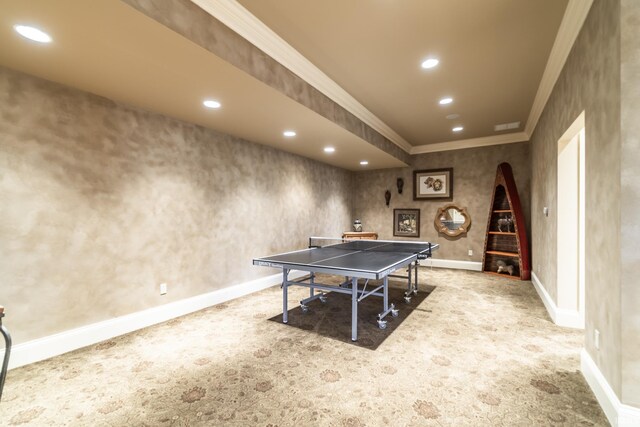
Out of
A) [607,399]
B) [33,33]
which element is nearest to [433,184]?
[607,399]

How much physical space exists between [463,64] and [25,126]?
4133 mm

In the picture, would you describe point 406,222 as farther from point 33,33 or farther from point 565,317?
point 33,33

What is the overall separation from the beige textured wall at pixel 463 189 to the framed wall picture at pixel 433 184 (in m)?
0.10

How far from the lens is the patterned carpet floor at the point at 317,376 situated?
1786 millimetres

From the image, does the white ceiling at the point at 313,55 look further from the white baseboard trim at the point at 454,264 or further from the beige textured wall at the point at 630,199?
the white baseboard trim at the point at 454,264

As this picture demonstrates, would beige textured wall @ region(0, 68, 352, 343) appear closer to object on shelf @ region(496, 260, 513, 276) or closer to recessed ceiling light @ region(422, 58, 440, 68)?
recessed ceiling light @ region(422, 58, 440, 68)

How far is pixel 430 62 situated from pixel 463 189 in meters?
4.14

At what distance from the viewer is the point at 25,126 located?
7.91 ft

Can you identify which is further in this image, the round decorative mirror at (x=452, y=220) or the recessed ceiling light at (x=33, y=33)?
the round decorative mirror at (x=452, y=220)

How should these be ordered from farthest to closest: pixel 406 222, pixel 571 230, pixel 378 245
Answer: pixel 406 222 → pixel 378 245 → pixel 571 230

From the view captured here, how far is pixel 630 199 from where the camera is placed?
153 centimetres

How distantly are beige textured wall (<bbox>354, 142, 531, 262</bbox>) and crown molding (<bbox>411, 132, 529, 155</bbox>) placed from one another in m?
0.09

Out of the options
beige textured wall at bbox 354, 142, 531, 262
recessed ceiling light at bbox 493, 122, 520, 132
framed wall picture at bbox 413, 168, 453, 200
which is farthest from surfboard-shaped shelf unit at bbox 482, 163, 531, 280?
framed wall picture at bbox 413, 168, 453, 200

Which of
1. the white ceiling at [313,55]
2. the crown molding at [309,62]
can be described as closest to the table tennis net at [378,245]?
the white ceiling at [313,55]
